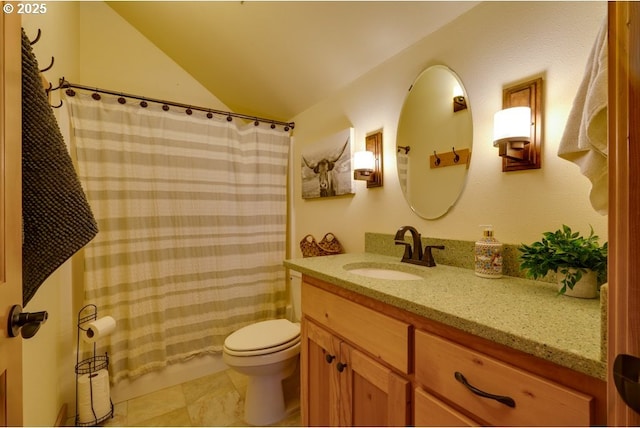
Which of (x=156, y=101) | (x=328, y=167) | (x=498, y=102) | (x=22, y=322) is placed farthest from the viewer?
(x=328, y=167)

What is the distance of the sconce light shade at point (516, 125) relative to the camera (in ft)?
3.13

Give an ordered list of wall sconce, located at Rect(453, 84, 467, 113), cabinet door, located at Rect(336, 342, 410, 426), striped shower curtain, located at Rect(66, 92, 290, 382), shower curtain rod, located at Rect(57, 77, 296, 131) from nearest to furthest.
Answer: cabinet door, located at Rect(336, 342, 410, 426), wall sconce, located at Rect(453, 84, 467, 113), shower curtain rod, located at Rect(57, 77, 296, 131), striped shower curtain, located at Rect(66, 92, 290, 382)

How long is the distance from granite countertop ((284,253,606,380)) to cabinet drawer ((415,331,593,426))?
64mm

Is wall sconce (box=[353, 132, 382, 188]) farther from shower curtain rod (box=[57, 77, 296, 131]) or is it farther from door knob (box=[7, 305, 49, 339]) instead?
door knob (box=[7, 305, 49, 339])

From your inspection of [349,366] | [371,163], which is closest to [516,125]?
[371,163]

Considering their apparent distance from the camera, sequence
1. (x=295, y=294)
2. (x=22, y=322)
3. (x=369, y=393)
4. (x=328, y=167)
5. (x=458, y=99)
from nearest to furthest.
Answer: (x=22, y=322), (x=369, y=393), (x=458, y=99), (x=328, y=167), (x=295, y=294)

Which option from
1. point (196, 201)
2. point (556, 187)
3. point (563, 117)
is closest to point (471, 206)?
point (556, 187)

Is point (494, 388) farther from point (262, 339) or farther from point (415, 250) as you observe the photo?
point (262, 339)

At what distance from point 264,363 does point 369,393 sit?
28.8 inches

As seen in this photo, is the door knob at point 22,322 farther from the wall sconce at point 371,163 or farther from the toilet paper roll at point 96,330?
the wall sconce at point 371,163

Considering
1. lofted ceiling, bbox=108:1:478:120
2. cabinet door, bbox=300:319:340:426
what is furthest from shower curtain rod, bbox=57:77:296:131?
cabinet door, bbox=300:319:340:426

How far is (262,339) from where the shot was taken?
1562 millimetres

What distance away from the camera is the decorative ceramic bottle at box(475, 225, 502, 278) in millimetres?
1000

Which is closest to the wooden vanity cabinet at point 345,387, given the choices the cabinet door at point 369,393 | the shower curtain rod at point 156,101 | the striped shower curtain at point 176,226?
the cabinet door at point 369,393
